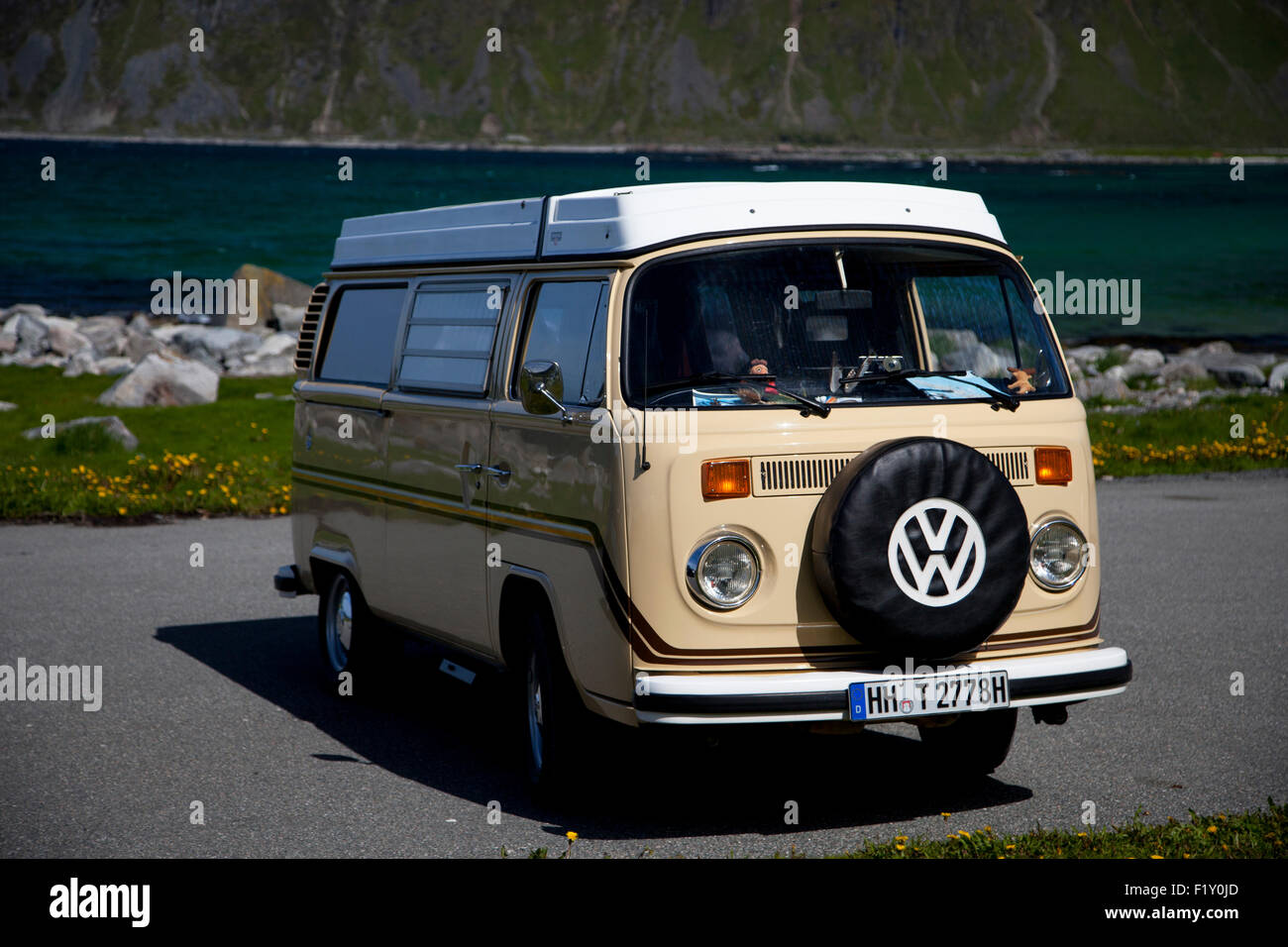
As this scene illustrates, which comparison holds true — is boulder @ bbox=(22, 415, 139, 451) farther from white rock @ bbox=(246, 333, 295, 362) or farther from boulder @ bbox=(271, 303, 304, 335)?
boulder @ bbox=(271, 303, 304, 335)

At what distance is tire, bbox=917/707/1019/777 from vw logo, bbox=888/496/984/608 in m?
1.16

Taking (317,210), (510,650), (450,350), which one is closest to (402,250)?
(450,350)

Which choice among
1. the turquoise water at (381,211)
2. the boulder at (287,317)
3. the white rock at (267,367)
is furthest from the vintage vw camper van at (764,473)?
the boulder at (287,317)

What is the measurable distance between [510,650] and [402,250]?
2.64 m

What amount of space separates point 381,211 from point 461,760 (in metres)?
92.3

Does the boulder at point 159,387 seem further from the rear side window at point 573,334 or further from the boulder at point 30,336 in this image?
the rear side window at point 573,334

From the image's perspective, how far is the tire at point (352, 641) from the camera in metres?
9.27

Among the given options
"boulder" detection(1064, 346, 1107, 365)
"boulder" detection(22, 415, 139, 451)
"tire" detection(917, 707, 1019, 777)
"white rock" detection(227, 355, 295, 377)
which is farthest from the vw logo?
"boulder" detection(1064, 346, 1107, 365)

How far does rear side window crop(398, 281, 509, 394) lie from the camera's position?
771cm

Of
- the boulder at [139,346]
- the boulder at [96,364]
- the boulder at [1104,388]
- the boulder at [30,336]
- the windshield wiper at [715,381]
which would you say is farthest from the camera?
the boulder at [30,336]

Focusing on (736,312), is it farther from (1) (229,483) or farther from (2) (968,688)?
(1) (229,483)

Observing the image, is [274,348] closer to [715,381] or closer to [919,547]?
[715,381]

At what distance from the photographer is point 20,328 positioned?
1441 inches

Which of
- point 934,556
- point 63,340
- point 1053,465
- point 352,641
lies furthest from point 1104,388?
point 934,556
